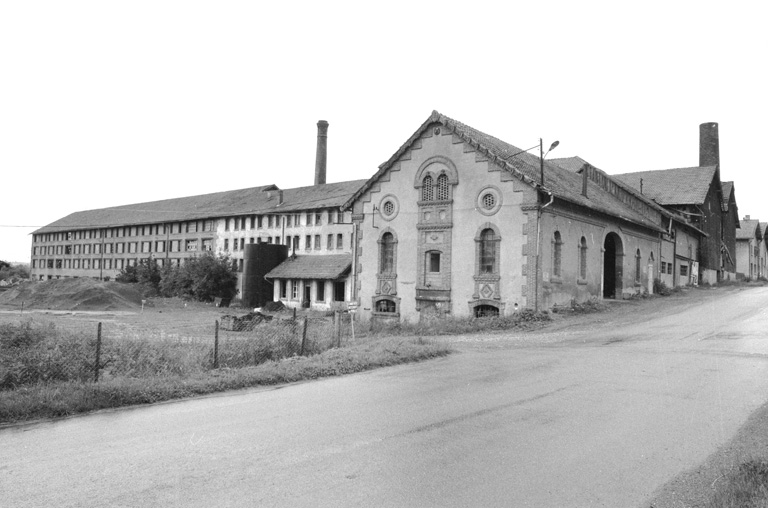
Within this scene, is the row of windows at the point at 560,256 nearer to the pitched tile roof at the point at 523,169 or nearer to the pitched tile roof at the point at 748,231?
the pitched tile roof at the point at 523,169

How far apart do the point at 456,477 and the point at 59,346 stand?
9.04m

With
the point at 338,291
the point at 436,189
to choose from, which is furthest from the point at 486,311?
the point at 338,291

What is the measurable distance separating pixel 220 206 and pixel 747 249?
59.1 m

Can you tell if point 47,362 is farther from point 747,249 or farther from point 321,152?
point 747,249

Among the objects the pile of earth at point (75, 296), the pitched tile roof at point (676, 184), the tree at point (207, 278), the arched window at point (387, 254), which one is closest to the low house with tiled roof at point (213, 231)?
the tree at point (207, 278)

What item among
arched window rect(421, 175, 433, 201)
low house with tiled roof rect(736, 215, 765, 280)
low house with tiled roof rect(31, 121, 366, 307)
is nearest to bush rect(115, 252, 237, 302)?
low house with tiled roof rect(31, 121, 366, 307)

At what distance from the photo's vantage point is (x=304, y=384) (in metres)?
11.6

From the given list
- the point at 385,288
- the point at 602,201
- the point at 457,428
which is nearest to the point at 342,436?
the point at 457,428

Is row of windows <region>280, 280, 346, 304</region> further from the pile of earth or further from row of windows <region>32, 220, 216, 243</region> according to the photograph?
row of windows <region>32, 220, 216, 243</region>

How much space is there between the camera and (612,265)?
34.8 metres

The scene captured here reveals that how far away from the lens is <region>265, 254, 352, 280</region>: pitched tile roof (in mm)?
46969

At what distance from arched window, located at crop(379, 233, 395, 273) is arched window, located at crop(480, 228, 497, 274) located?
495cm

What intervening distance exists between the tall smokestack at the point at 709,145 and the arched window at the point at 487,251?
38619 mm

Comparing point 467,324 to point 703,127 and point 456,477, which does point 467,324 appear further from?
point 703,127
